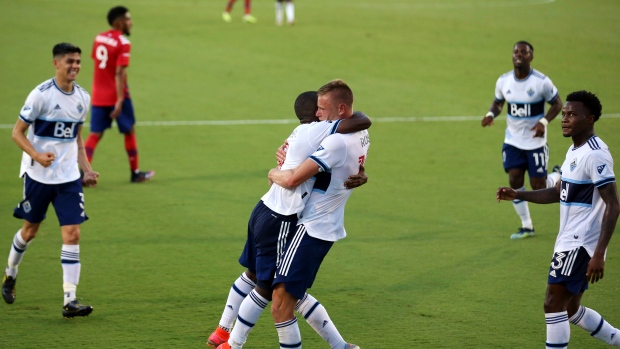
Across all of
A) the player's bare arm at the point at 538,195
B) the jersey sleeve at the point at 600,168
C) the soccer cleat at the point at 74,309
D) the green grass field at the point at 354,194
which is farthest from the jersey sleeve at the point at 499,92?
the soccer cleat at the point at 74,309

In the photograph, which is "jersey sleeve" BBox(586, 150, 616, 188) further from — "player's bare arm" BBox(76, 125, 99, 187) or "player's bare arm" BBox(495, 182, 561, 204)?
"player's bare arm" BBox(76, 125, 99, 187)

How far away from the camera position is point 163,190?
1356cm

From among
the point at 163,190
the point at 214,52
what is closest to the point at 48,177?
the point at 163,190

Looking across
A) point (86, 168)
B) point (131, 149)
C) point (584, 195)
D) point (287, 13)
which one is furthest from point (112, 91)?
point (287, 13)

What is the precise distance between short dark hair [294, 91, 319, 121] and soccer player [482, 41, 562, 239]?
15.1 feet

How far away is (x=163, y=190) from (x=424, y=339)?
Result: 654 centimetres

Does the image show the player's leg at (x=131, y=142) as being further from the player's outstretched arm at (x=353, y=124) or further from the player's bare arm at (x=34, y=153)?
the player's outstretched arm at (x=353, y=124)

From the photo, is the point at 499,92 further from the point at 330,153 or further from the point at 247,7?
the point at 247,7

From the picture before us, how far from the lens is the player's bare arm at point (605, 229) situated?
662 centimetres

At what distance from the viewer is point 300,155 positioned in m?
6.94

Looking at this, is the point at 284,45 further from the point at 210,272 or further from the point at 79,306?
the point at 79,306

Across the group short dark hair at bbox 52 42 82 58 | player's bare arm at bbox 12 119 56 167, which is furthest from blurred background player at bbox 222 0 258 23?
player's bare arm at bbox 12 119 56 167

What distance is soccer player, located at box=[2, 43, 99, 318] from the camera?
846 centimetres

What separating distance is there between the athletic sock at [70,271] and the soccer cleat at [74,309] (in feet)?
0.14
